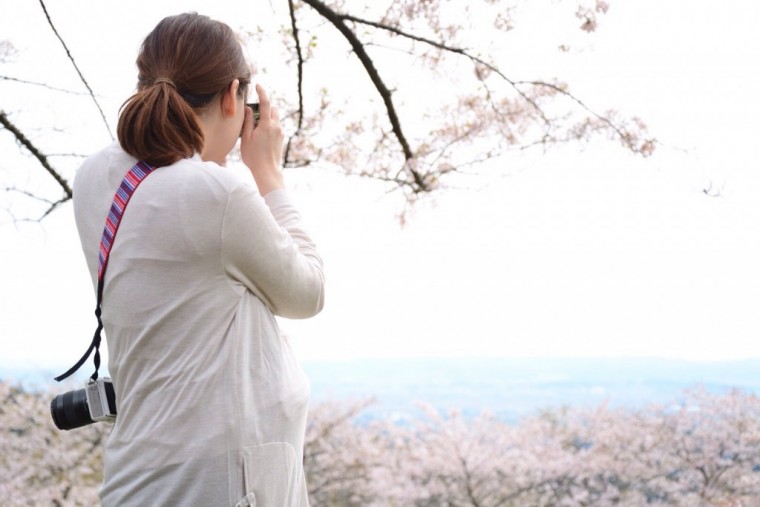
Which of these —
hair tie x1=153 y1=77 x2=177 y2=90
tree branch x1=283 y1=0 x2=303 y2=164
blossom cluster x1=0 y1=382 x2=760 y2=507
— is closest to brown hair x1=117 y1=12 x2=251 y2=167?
hair tie x1=153 y1=77 x2=177 y2=90

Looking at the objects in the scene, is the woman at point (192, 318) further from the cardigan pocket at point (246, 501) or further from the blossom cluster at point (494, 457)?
the blossom cluster at point (494, 457)

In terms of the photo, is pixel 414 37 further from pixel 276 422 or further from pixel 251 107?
pixel 276 422

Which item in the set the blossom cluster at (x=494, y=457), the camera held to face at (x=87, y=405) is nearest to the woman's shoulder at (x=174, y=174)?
the camera held to face at (x=87, y=405)

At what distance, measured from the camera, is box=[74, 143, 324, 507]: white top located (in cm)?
68

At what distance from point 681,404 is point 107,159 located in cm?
358

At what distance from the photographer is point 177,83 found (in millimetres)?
751

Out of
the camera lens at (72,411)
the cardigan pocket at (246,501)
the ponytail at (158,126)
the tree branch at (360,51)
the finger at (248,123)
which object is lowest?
the cardigan pocket at (246,501)

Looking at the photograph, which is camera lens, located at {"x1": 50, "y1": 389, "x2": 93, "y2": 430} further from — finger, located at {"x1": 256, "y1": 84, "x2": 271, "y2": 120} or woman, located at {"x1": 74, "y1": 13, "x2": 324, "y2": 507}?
finger, located at {"x1": 256, "y1": 84, "x2": 271, "y2": 120}

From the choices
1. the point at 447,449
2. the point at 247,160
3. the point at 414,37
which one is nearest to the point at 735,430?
the point at 447,449

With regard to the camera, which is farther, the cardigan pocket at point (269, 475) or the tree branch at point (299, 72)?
the tree branch at point (299, 72)

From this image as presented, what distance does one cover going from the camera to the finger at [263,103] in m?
0.84

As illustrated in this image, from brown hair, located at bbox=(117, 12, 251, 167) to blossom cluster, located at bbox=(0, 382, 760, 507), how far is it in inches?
126

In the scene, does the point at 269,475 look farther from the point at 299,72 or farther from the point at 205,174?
the point at 299,72

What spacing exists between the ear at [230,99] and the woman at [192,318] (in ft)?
0.09
